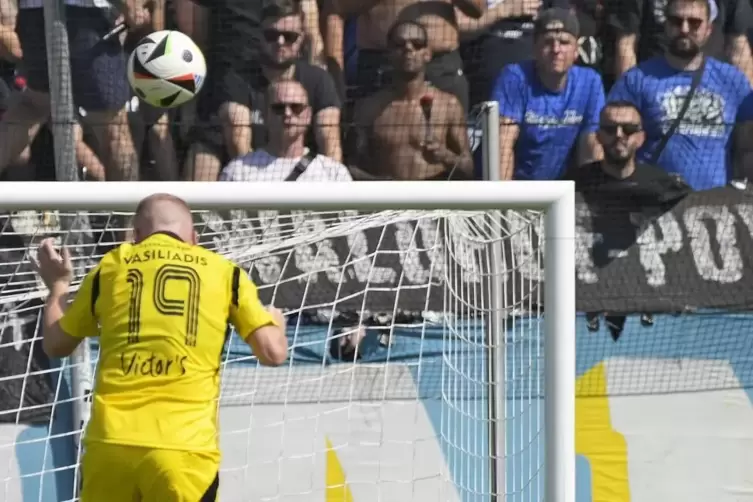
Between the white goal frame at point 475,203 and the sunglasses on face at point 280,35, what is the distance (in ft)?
7.11

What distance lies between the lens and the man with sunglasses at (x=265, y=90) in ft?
14.9

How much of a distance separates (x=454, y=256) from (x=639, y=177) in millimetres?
1437

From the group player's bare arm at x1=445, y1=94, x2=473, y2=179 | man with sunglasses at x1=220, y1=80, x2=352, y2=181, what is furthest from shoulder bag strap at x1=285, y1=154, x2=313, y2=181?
player's bare arm at x1=445, y1=94, x2=473, y2=179

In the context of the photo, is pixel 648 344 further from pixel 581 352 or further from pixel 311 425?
pixel 311 425

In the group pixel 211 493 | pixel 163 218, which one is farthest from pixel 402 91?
pixel 211 493

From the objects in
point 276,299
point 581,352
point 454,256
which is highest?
point 454,256

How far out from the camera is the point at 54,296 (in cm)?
233

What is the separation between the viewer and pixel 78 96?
14.7ft

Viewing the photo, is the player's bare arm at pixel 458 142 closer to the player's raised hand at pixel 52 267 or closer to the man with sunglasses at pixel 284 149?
the man with sunglasses at pixel 284 149

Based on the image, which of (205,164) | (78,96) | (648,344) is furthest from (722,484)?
(78,96)

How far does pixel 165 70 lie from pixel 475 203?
1428mm

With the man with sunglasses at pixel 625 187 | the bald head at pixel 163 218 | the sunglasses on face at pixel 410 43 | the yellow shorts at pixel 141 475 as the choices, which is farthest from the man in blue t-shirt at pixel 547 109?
the yellow shorts at pixel 141 475

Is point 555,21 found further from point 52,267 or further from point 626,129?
point 52,267

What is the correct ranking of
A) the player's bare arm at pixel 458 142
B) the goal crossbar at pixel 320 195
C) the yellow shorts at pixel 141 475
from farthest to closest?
→ 1. the player's bare arm at pixel 458 142
2. the goal crossbar at pixel 320 195
3. the yellow shorts at pixel 141 475
